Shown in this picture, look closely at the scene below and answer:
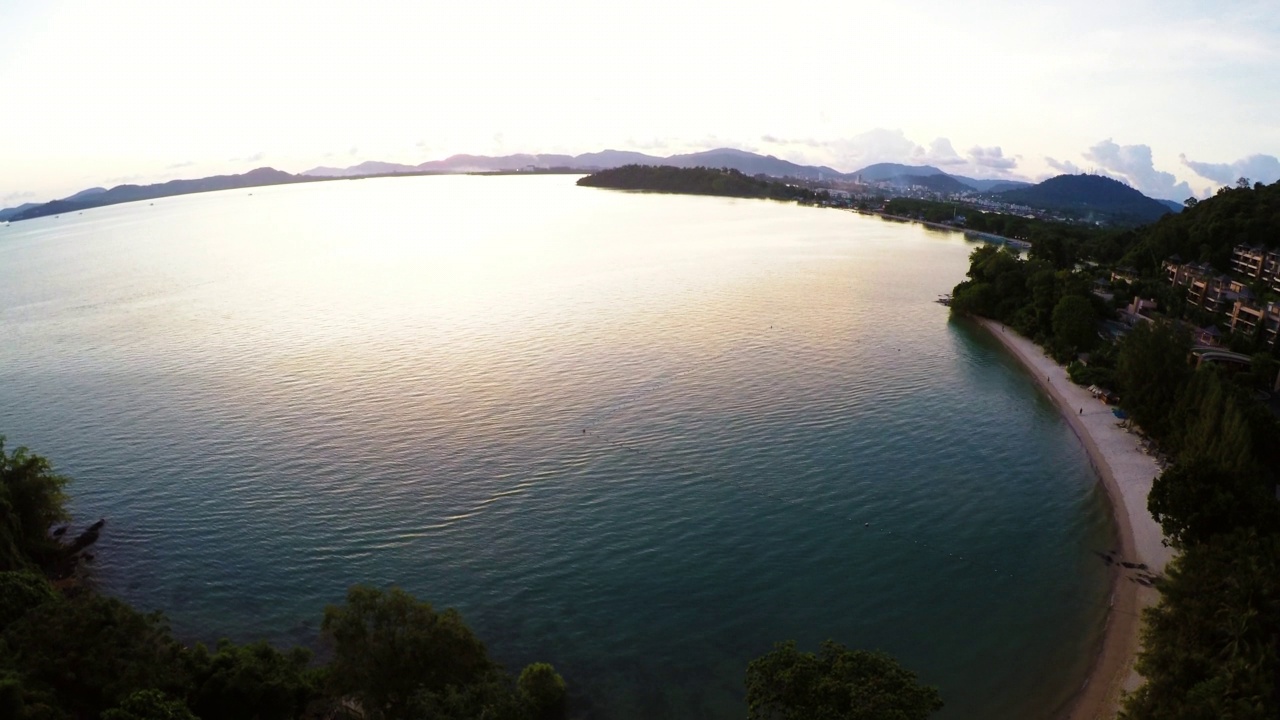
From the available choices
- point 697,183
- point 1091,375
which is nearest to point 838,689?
point 1091,375

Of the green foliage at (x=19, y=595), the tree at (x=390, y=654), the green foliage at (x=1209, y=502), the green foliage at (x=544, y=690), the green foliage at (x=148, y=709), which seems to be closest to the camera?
the green foliage at (x=148, y=709)

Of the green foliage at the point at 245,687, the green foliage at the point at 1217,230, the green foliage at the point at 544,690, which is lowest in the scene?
the green foliage at the point at 544,690

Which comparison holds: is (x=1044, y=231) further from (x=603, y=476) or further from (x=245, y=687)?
(x=245, y=687)

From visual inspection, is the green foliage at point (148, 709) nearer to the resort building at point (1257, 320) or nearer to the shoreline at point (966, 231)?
the resort building at point (1257, 320)

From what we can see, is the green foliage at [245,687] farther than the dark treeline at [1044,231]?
No

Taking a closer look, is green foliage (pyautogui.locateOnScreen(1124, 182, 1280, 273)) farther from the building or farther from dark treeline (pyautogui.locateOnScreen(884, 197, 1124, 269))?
dark treeline (pyautogui.locateOnScreen(884, 197, 1124, 269))

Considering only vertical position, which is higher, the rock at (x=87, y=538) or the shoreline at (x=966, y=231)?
the shoreline at (x=966, y=231)

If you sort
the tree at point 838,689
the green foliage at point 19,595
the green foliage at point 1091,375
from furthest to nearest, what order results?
the green foliage at point 1091,375 → the green foliage at point 19,595 → the tree at point 838,689

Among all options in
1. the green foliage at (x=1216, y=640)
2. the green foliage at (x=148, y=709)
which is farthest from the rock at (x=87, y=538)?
the green foliage at (x=1216, y=640)

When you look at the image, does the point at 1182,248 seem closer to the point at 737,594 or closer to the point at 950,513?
the point at 950,513
